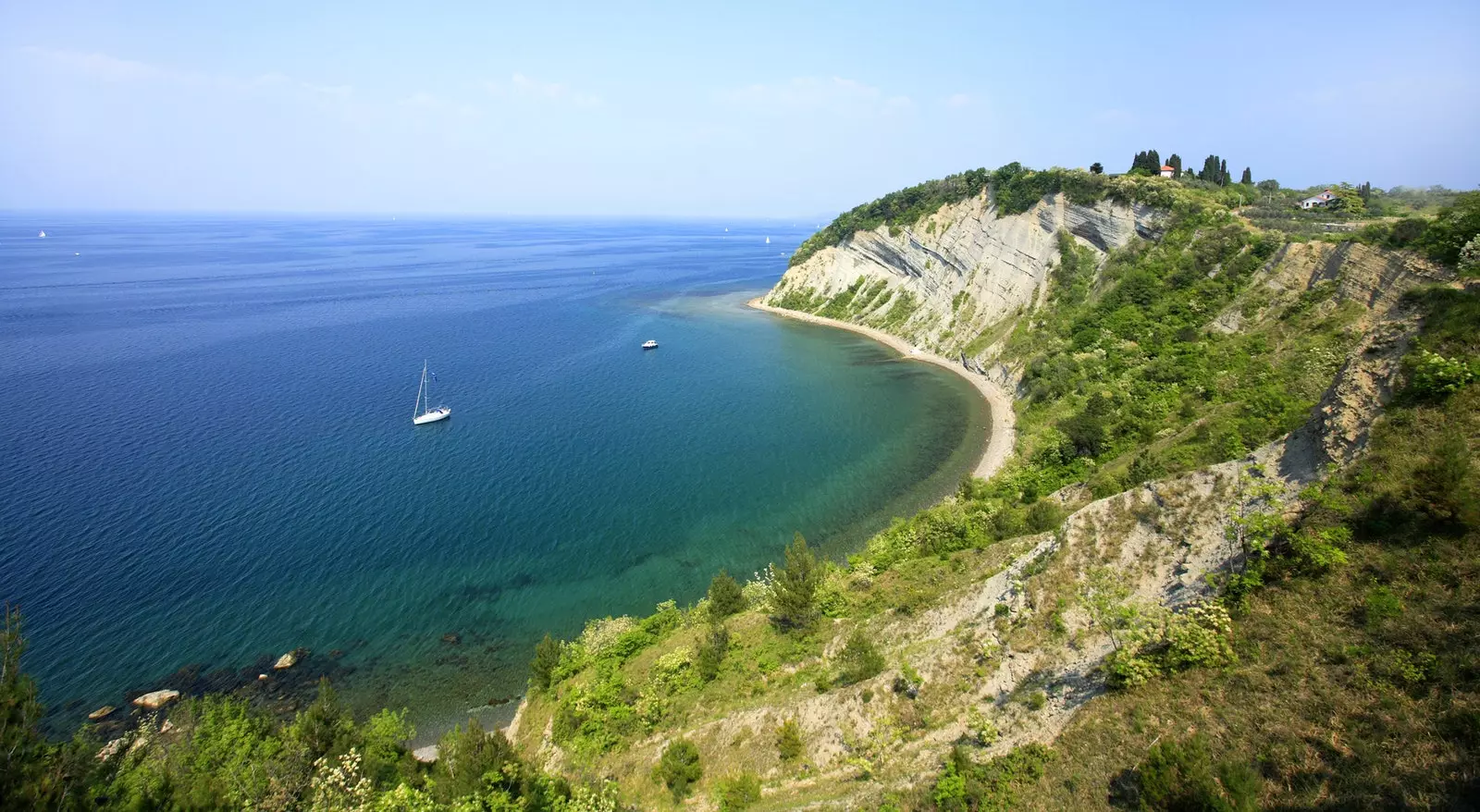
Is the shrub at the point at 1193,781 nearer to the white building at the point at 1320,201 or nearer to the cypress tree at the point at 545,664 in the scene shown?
the cypress tree at the point at 545,664

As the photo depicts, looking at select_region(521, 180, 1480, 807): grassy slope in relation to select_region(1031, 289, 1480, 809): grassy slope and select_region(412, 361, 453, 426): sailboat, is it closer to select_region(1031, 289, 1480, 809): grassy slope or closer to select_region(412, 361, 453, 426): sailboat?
select_region(1031, 289, 1480, 809): grassy slope

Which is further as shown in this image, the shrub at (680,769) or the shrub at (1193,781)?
the shrub at (680,769)

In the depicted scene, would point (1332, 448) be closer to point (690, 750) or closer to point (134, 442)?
point (690, 750)

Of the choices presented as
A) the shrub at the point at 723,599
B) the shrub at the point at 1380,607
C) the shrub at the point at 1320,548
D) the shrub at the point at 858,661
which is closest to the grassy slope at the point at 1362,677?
the shrub at the point at 1380,607

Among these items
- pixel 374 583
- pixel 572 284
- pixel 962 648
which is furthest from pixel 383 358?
pixel 962 648

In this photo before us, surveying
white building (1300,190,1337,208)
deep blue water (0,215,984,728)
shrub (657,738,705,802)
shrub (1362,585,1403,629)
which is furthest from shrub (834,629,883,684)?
white building (1300,190,1337,208)

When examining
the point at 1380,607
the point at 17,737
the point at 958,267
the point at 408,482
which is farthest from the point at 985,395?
the point at 17,737
